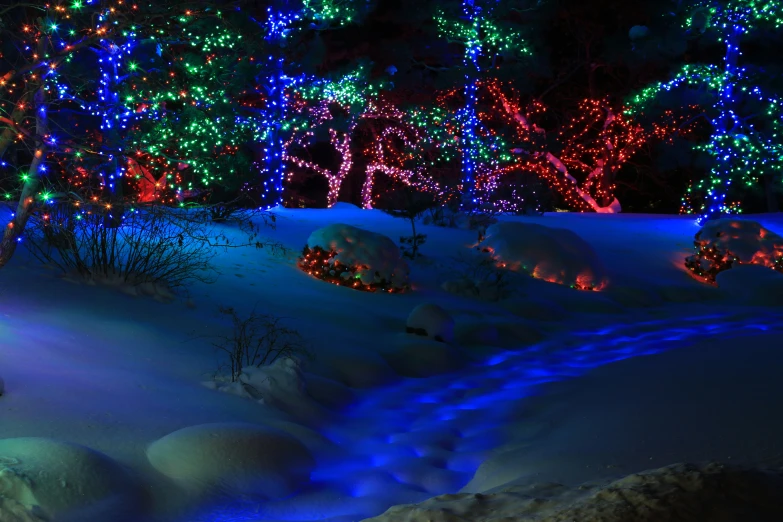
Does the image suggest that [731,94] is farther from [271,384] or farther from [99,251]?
[271,384]

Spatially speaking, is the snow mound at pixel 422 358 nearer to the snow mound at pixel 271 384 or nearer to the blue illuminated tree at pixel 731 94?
the snow mound at pixel 271 384

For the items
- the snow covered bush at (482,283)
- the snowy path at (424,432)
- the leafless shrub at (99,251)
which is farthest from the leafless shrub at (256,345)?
the snow covered bush at (482,283)

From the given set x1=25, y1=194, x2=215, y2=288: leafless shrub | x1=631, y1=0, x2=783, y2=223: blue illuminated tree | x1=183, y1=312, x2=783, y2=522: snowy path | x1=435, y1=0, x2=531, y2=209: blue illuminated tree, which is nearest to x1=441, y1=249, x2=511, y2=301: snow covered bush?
x1=183, y1=312, x2=783, y2=522: snowy path

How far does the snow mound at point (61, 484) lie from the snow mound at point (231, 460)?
348 millimetres

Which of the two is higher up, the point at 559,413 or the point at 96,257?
the point at 96,257

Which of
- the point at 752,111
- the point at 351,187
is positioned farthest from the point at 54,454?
the point at 351,187

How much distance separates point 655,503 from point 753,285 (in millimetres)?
12105

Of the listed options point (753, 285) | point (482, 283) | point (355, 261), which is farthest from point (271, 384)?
point (753, 285)

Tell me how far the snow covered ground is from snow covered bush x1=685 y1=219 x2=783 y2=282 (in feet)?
16.3

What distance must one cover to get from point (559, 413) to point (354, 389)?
2085 mm

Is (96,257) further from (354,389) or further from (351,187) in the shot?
(351,187)

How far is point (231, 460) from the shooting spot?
439cm

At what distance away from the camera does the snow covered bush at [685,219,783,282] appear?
1518 centimetres

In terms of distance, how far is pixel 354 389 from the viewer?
7.06m
